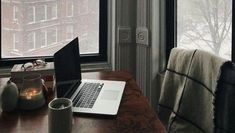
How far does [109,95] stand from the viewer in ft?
5.03

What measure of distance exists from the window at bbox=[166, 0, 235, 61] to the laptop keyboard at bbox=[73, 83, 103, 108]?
973 millimetres

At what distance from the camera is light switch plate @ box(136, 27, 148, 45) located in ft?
7.68

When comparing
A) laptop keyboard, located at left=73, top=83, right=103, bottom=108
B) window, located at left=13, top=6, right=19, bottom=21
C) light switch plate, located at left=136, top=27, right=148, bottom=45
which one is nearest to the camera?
laptop keyboard, located at left=73, top=83, right=103, bottom=108

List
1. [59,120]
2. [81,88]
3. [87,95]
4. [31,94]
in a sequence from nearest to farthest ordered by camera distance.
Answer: [59,120] < [31,94] < [87,95] < [81,88]

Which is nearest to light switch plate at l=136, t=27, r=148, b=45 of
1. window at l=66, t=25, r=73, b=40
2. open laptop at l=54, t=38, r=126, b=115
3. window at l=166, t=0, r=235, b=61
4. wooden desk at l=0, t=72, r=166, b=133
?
window at l=166, t=0, r=235, b=61

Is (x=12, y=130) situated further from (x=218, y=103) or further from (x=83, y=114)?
(x=218, y=103)

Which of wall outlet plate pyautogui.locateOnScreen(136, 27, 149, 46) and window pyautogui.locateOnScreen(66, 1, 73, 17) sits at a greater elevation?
window pyautogui.locateOnScreen(66, 1, 73, 17)

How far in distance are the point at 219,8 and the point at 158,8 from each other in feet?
1.47

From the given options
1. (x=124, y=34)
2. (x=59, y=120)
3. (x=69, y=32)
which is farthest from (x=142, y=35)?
(x=59, y=120)

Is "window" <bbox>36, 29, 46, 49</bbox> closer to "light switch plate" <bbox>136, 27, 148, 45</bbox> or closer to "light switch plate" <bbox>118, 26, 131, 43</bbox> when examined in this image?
"light switch plate" <bbox>118, 26, 131, 43</bbox>

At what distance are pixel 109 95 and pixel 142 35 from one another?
952mm

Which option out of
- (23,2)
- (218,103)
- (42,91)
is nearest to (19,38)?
(23,2)

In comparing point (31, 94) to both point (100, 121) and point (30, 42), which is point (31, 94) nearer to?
point (100, 121)

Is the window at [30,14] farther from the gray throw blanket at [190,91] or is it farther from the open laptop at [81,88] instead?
the gray throw blanket at [190,91]
